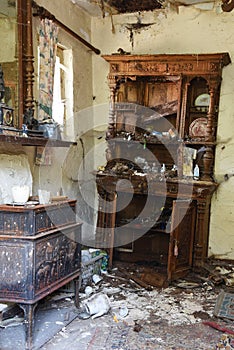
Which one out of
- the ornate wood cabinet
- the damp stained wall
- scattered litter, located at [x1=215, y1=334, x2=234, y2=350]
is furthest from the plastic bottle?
scattered litter, located at [x1=215, y1=334, x2=234, y2=350]

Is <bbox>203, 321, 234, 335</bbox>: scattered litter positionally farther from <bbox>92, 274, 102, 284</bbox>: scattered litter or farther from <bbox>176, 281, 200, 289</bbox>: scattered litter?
<bbox>92, 274, 102, 284</bbox>: scattered litter

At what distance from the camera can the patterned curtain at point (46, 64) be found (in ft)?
10.2

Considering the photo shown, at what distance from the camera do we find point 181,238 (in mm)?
3580

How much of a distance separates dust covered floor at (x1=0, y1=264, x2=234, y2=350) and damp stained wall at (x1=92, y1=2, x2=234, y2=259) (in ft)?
2.67

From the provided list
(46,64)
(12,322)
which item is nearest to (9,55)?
(46,64)

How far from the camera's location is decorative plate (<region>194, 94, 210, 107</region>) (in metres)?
4.13

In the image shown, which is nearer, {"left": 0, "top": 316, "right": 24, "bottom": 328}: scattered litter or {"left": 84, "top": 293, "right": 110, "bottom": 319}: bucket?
{"left": 0, "top": 316, "right": 24, "bottom": 328}: scattered litter

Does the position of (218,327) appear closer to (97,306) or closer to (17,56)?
(97,306)

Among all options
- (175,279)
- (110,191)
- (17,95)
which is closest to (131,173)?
(110,191)

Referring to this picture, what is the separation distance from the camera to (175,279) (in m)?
3.55

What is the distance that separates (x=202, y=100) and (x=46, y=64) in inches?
77.2

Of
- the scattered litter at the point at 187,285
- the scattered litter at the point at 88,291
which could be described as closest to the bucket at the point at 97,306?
the scattered litter at the point at 88,291

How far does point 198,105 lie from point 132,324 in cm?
265

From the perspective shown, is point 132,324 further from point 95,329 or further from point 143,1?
point 143,1
